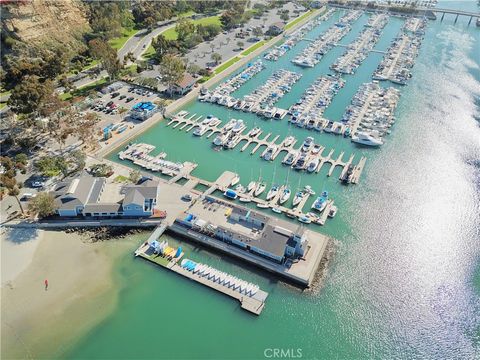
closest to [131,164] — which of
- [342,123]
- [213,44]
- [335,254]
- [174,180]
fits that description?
[174,180]

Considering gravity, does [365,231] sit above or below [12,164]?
below

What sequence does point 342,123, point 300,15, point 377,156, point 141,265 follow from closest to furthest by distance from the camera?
point 141,265 → point 377,156 → point 342,123 → point 300,15

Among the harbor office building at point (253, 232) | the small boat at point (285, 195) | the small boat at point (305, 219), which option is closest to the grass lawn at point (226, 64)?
the small boat at point (285, 195)

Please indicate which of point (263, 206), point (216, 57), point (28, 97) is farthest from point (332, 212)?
point (216, 57)

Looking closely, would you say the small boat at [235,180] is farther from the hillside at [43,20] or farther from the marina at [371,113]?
the hillside at [43,20]

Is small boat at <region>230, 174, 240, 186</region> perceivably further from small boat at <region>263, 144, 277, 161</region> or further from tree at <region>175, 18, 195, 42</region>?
tree at <region>175, 18, 195, 42</region>

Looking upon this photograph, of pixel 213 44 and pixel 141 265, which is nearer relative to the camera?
pixel 141 265

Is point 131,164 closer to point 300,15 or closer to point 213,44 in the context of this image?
point 213,44

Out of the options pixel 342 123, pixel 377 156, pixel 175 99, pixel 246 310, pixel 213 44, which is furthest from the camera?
pixel 213 44
